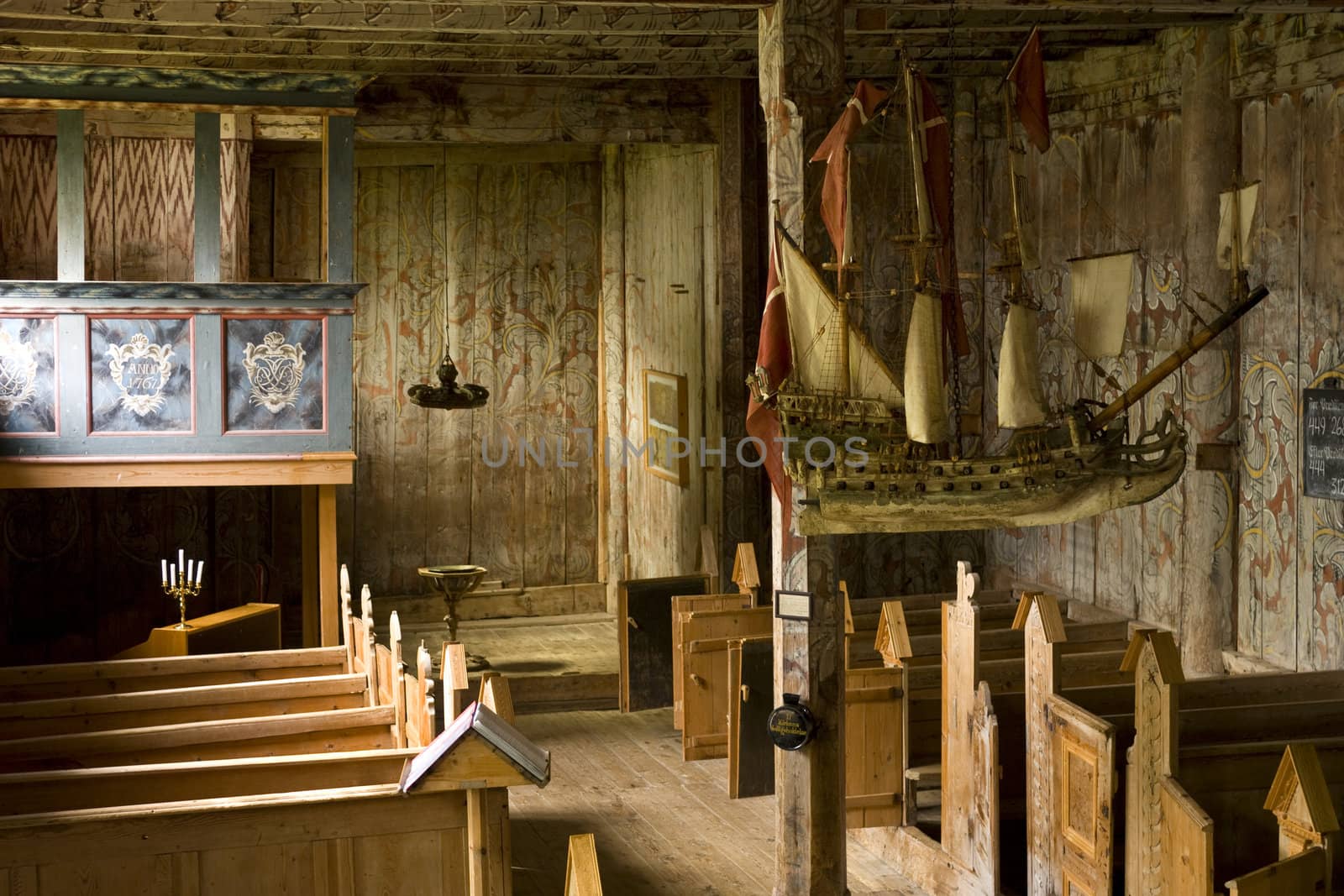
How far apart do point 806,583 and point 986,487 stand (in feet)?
2.75

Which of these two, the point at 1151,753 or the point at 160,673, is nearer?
the point at 1151,753

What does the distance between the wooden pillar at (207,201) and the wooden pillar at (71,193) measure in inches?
27.9

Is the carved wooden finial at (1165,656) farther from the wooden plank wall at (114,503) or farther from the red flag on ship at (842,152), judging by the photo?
the wooden plank wall at (114,503)

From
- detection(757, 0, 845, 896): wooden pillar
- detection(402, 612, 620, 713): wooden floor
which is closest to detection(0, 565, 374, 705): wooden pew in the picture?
detection(402, 612, 620, 713): wooden floor

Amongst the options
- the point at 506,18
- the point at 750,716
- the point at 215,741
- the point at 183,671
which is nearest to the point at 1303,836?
the point at 750,716

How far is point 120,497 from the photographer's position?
1121 cm

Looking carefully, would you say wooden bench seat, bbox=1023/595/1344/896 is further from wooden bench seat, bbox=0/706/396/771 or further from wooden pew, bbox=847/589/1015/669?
wooden bench seat, bbox=0/706/396/771

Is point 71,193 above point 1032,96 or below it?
above

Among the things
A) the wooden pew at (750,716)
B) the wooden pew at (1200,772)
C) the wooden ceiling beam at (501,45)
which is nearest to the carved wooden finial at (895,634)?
the wooden pew at (750,716)

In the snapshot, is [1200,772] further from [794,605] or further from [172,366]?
[172,366]

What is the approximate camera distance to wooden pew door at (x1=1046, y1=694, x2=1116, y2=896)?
16.6 feet

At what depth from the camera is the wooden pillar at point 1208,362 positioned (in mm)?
7707

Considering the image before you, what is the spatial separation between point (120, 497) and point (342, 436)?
3.08m

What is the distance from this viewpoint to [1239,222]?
612cm
